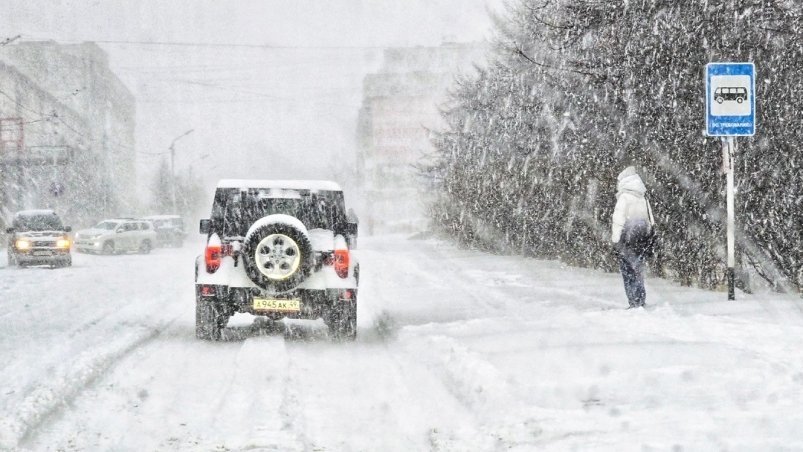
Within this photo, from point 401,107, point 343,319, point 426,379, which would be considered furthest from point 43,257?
point 401,107

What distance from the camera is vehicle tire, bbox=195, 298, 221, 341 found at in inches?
400

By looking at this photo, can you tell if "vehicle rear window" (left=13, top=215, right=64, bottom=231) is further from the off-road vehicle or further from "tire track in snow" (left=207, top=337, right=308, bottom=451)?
"tire track in snow" (left=207, top=337, right=308, bottom=451)

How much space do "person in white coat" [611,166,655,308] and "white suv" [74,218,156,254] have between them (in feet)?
101

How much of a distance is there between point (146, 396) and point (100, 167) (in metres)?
94.7

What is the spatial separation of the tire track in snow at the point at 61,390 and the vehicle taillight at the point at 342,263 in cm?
226

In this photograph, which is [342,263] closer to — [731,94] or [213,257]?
[213,257]

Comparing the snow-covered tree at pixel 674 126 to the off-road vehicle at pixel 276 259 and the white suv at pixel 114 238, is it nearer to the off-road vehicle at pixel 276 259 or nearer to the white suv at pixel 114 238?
the off-road vehicle at pixel 276 259

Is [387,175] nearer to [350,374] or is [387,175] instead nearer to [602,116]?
[602,116]

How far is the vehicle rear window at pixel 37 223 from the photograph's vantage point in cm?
2798

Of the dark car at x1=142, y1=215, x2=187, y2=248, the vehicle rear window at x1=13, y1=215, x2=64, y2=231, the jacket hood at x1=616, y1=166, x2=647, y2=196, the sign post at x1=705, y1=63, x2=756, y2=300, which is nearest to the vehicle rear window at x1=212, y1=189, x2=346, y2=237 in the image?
the jacket hood at x1=616, y1=166, x2=647, y2=196

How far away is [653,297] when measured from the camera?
1353 centimetres

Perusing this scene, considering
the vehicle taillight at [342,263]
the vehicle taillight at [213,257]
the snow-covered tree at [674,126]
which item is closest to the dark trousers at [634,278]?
the snow-covered tree at [674,126]

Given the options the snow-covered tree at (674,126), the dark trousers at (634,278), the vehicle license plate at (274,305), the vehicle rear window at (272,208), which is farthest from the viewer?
the snow-covered tree at (674,126)

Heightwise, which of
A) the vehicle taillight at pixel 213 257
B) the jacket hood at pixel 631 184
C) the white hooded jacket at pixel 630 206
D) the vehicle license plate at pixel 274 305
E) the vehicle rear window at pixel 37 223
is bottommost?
the vehicle license plate at pixel 274 305
